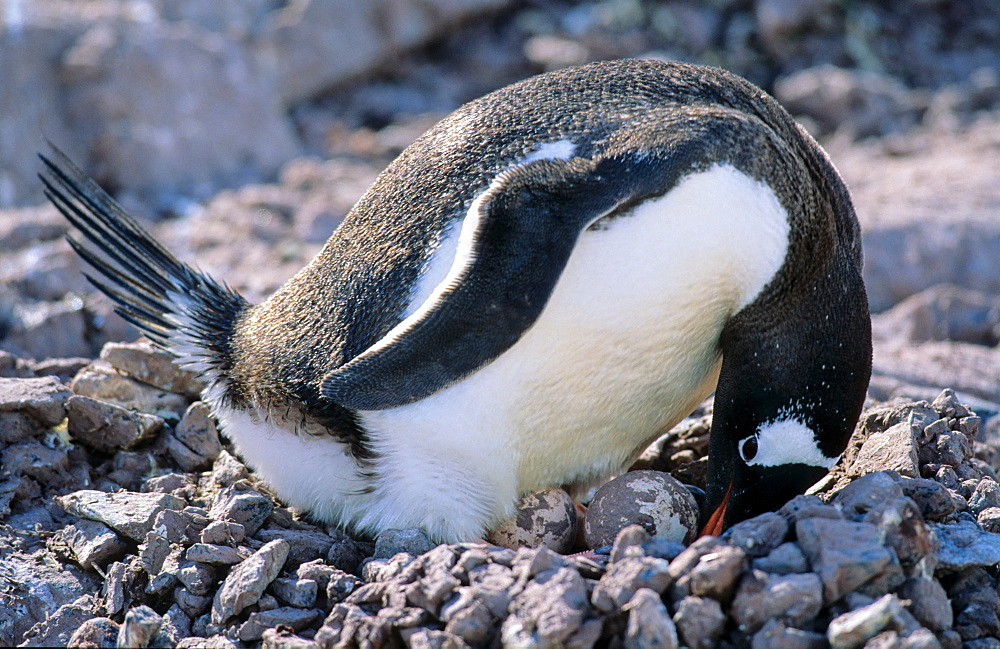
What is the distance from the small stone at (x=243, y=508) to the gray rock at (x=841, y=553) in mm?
1328

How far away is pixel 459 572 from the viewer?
2.10 meters

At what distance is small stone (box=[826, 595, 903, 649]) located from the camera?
72.0 inches

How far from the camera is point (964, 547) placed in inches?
87.0

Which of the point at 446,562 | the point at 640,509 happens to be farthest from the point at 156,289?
the point at 640,509

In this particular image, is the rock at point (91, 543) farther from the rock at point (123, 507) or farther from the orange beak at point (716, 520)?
the orange beak at point (716, 520)

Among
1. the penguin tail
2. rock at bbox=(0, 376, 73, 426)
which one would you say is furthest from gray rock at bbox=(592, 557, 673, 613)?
rock at bbox=(0, 376, 73, 426)

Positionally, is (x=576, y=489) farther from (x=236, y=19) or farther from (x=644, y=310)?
(x=236, y=19)

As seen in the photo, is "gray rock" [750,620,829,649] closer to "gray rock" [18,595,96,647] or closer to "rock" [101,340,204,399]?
"gray rock" [18,595,96,647]

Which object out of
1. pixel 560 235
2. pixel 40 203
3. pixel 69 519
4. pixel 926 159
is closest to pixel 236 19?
pixel 40 203

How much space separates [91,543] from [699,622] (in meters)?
1.52

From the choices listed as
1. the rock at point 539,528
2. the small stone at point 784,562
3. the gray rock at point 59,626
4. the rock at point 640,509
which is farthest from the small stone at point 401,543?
the small stone at point 784,562

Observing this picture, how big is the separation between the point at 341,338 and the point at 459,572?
0.75 metres

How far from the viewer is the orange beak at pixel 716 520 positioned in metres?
2.62

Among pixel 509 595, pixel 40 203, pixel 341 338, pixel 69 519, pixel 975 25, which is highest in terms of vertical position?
pixel 975 25
